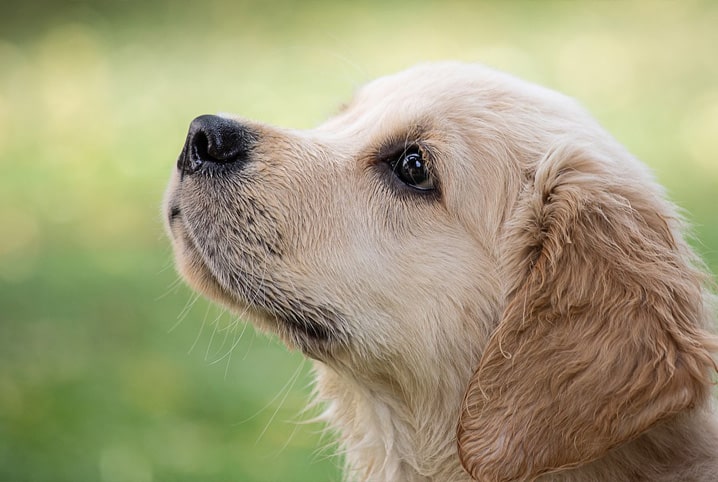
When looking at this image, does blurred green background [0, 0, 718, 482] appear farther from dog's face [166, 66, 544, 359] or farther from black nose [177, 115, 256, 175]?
black nose [177, 115, 256, 175]

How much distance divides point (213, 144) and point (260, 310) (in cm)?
59

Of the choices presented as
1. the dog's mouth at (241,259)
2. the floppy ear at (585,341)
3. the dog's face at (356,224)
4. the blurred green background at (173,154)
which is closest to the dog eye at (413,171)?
the dog's face at (356,224)

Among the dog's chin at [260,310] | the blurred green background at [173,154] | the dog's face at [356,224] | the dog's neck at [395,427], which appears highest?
the dog's face at [356,224]

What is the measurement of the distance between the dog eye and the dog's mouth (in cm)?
48

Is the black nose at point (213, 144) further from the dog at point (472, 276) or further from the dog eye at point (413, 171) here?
the dog eye at point (413, 171)

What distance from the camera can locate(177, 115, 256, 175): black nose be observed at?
3.49 m

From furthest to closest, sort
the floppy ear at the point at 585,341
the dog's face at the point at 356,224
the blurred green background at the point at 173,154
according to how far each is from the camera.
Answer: the blurred green background at the point at 173,154 < the dog's face at the point at 356,224 < the floppy ear at the point at 585,341

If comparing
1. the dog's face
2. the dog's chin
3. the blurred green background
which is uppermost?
the dog's face

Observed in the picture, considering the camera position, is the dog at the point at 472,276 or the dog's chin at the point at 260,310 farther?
the dog's chin at the point at 260,310

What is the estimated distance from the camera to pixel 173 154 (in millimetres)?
10367

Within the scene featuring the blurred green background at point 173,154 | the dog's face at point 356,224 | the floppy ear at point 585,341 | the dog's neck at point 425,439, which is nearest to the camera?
the floppy ear at point 585,341

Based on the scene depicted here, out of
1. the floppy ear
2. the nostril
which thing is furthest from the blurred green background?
the floppy ear

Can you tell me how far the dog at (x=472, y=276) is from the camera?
3.08 m

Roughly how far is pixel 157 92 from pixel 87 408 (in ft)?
23.3
